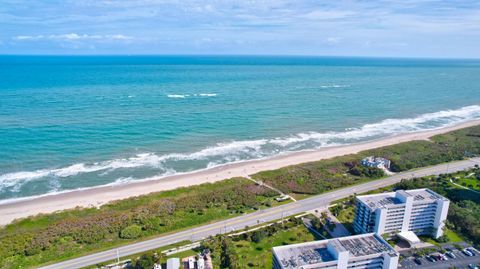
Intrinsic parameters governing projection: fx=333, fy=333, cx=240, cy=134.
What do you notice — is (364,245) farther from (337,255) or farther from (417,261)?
(417,261)

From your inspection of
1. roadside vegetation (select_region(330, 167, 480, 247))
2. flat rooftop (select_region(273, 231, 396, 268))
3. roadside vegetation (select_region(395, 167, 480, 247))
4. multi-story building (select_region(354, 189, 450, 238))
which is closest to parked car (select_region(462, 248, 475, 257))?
roadside vegetation (select_region(330, 167, 480, 247))

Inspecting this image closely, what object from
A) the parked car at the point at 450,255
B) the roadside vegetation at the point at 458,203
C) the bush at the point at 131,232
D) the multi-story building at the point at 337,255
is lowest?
the bush at the point at 131,232

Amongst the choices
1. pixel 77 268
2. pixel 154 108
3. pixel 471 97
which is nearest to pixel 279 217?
pixel 77 268

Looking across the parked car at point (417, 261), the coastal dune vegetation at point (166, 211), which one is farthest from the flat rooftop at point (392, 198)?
the coastal dune vegetation at point (166, 211)

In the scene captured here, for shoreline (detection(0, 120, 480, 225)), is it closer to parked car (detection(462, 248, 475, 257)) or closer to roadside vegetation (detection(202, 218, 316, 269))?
roadside vegetation (detection(202, 218, 316, 269))

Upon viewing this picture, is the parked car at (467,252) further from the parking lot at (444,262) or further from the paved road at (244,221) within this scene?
the paved road at (244,221)

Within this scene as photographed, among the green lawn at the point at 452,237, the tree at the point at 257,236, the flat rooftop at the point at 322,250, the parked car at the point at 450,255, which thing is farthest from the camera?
the green lawn at the point at 452,237

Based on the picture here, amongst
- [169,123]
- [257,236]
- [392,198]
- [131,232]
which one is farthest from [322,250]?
[169,123]
